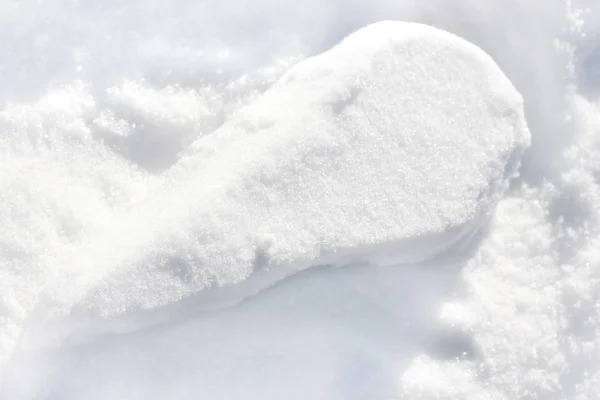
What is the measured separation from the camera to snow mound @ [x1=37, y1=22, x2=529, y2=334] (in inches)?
92.2

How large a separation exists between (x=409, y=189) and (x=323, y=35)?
87 centimetres

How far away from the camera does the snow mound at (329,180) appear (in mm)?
2342

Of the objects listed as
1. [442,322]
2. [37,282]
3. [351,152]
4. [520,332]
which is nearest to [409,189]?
[351,152]

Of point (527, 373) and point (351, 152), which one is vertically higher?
point (351, 152)

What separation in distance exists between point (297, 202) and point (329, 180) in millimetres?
142

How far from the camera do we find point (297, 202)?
2414 mm

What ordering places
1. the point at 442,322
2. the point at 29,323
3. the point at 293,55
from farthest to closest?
1. the point at 293,55
2. the point at 442,322
3. the point at 29,323

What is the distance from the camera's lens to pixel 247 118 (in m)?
2.56

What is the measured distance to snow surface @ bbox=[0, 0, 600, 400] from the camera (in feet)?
7.83

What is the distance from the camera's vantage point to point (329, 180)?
8.02 ft

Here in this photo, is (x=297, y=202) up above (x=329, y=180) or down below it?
below

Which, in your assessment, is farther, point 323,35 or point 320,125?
point 323,35

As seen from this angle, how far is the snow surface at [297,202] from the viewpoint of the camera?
7.83ft

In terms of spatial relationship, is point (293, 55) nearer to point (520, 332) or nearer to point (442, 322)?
point (442, 322)
